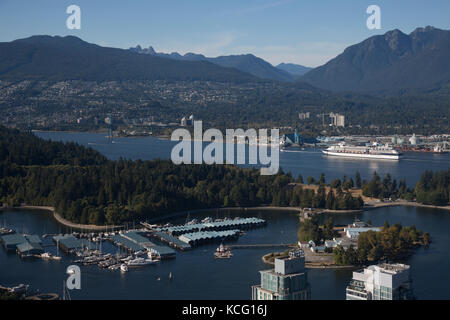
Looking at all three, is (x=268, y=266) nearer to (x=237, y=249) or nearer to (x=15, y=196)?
(x=237, y=249)

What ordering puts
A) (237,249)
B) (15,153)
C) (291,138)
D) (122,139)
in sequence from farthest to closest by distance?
1. (122,139)
2. (291,138)
3. (15,153)
4. (237,249)

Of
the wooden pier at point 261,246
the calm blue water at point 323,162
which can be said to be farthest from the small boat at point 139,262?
the calm blue water at point 323,162

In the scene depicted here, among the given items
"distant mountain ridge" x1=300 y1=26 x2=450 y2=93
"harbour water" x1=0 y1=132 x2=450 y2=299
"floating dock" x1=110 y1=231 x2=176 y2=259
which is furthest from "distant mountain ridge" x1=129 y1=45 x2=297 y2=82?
"floating dock" x1=110 y1=231 x2=176 y2=259

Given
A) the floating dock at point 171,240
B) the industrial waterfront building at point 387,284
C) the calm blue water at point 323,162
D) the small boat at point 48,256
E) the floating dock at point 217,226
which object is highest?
the calm blue water at point 323,162

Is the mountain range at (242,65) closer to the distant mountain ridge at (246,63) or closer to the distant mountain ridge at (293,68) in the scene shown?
the distant mountain ridge at (246,63)

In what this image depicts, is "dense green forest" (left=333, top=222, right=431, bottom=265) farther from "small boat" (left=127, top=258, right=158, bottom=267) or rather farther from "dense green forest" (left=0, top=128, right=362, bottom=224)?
"dense green forest" (left=0, top=128, right=362, bottom=224)
